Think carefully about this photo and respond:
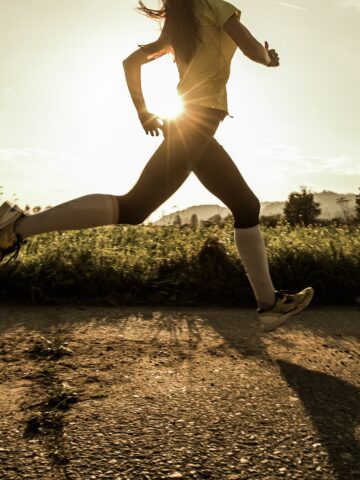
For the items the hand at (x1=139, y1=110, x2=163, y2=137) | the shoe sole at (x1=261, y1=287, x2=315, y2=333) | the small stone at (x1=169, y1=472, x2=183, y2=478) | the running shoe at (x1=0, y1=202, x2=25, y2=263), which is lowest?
the small stone at (x1=169, y1=472, x2=183, y2=478)

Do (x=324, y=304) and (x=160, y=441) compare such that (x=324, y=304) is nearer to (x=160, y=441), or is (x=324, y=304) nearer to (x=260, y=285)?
(x=260, y=285)

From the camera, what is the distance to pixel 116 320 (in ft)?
10.2

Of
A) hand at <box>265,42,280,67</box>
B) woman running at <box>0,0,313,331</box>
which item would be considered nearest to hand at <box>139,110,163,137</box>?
woman running at <box>0,0,313,331</box>

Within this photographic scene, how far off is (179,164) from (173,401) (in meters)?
1.11

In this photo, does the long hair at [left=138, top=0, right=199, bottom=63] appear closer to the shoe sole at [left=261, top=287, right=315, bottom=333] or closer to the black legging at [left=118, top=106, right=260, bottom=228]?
the black legging at [left=118, top=106, right=260, bottom=228]

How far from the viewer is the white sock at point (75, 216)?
2437 mm

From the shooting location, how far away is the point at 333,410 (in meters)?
1.89

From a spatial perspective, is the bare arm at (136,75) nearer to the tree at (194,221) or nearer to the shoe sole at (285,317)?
the shoe sole at (285,317)

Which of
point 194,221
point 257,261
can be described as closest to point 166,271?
point 257,261

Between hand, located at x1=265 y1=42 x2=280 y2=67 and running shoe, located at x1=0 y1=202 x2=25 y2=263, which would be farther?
hand, located at x1=265 y1=42 x2=280 y2=67

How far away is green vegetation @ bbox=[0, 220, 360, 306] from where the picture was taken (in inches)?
148

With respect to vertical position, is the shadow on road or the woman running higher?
the woman running

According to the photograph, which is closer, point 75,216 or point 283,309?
point 75,216

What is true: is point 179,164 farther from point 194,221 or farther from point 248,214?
point 194,221
